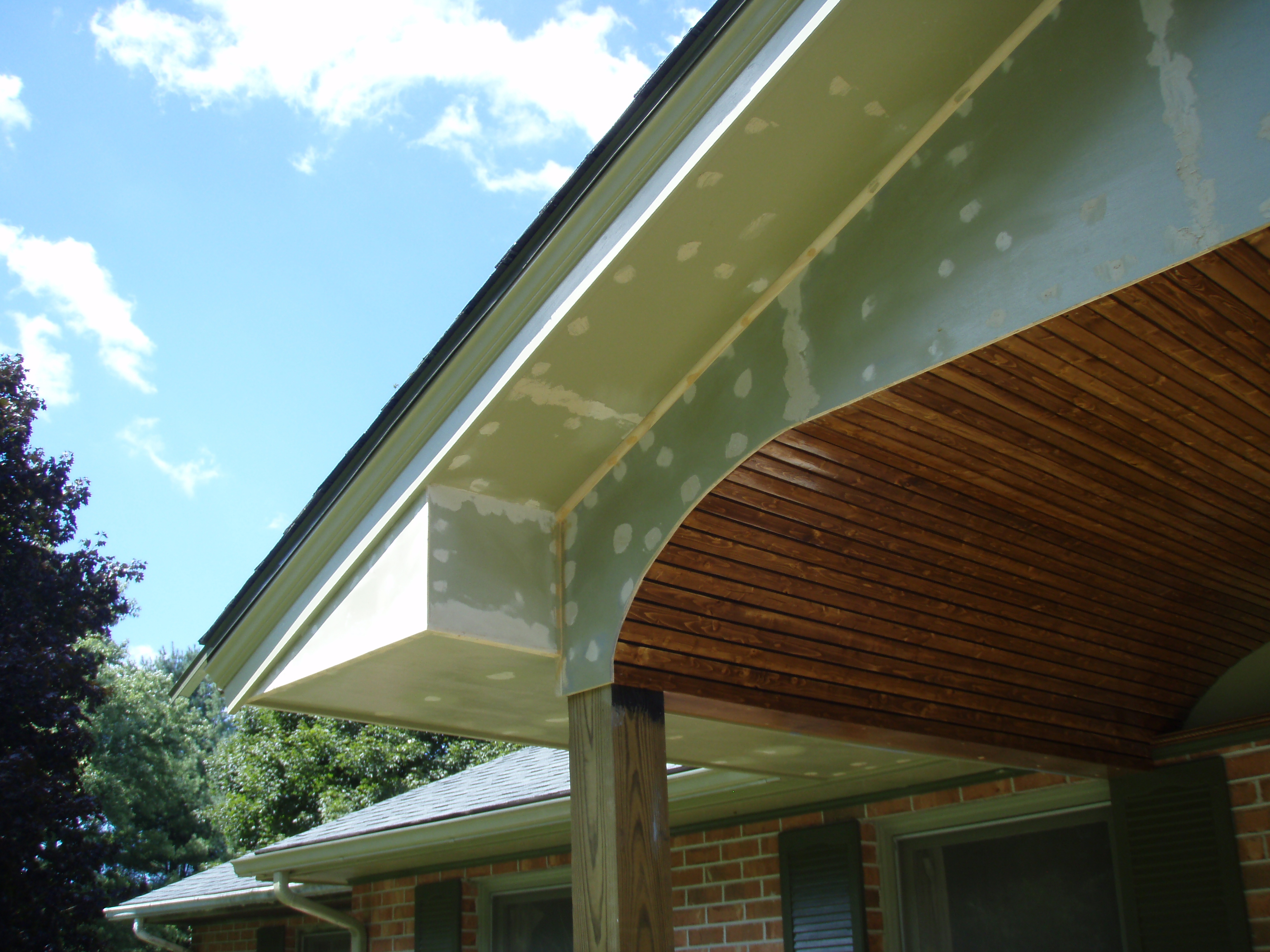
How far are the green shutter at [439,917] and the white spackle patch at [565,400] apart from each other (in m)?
4.83

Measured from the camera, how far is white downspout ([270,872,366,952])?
744 centimetres

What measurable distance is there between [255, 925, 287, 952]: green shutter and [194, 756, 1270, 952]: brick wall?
2.43 meters

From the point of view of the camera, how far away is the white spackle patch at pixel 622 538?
119 inches

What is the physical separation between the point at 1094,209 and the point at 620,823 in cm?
177

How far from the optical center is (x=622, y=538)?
3.04 m

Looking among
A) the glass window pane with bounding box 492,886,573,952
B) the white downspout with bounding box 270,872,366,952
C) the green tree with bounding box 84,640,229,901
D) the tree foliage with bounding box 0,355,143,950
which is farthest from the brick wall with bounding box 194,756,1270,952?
Answer: the green tree with bounding box 84,640,229,901

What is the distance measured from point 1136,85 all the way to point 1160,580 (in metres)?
2.12

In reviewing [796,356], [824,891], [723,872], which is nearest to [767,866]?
[723,872]

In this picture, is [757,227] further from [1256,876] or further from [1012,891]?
[1012,891]

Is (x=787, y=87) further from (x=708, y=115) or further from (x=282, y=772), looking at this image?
(x=282, y=772)

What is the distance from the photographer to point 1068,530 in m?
3.37

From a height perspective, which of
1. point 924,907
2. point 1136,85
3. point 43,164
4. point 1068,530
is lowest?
point 924,907

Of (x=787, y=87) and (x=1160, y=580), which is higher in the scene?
(x=787, y=87)

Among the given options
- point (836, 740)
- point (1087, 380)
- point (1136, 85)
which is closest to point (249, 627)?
point (836, 740)
